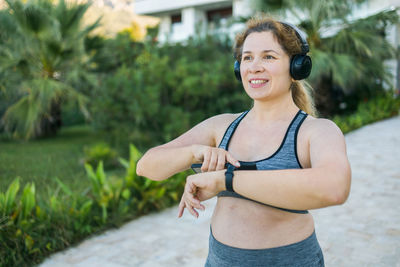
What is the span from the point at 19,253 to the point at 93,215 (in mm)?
979

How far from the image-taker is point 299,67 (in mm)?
1361

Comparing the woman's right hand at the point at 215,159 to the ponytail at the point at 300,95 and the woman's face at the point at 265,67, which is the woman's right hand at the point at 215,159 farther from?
the ponytail at the point at 300,95

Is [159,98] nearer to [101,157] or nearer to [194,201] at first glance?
[101,157]

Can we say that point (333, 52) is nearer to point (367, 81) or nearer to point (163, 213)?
point (367, 81)

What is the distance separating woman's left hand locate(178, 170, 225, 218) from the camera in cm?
121

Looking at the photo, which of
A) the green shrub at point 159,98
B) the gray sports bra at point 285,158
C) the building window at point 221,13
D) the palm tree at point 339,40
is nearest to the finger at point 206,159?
the gray sports bra at point 285,158

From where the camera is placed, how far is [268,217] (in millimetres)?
1301

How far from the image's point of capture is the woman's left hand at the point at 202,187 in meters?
1.21

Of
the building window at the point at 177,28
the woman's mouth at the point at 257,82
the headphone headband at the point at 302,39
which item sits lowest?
the woman's mouth at the point at 257,82

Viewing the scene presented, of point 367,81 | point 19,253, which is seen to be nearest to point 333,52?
point 367,81

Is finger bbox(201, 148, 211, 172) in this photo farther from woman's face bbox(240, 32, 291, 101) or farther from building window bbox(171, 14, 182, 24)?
building window bbox(171, 14, 182, 24)

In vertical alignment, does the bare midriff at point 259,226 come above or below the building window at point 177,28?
below

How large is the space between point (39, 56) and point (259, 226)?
8828 millimetres

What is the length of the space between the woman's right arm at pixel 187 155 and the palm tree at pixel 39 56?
757cm
